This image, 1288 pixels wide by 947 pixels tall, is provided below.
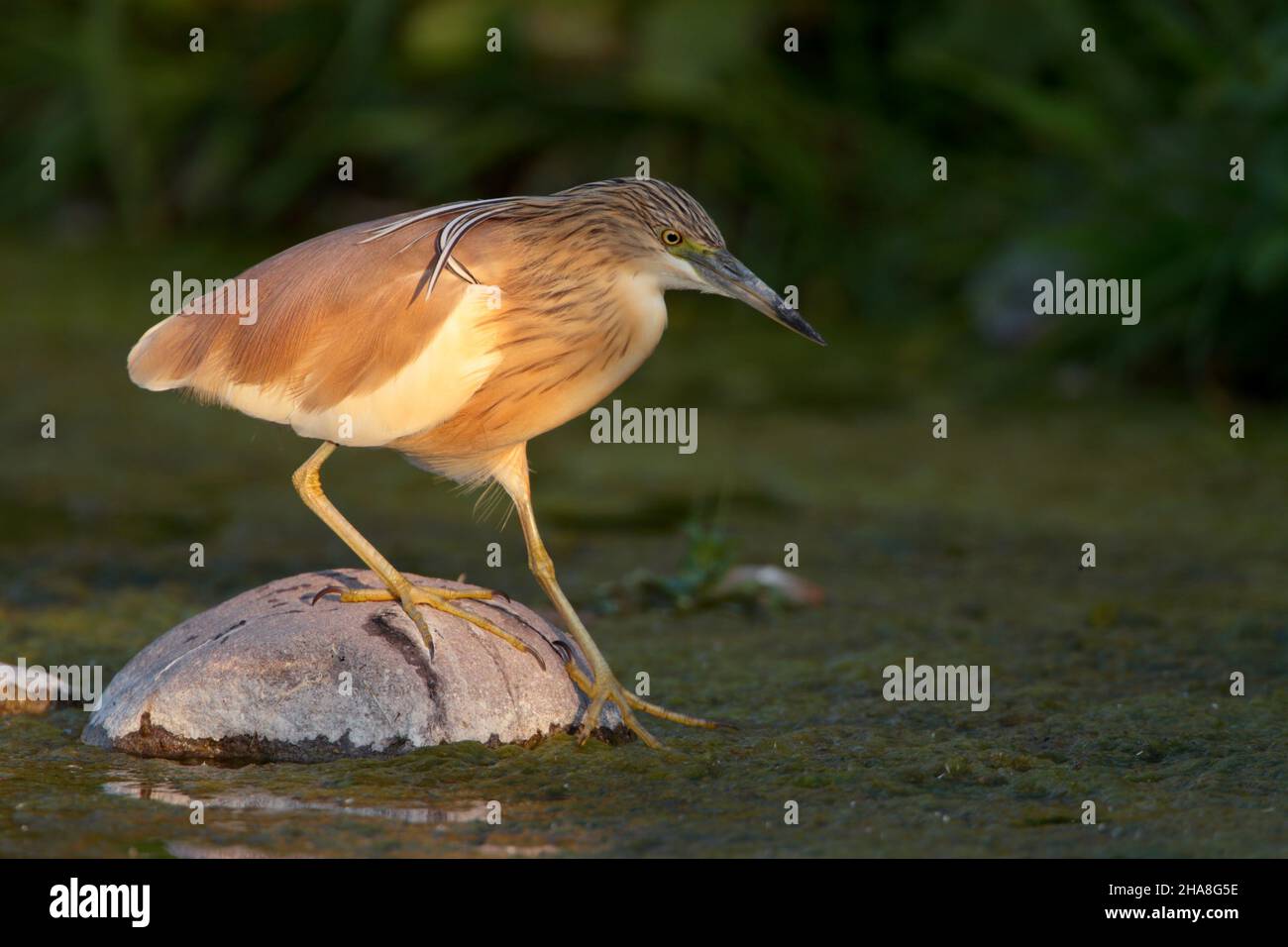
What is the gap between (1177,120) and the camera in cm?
1017

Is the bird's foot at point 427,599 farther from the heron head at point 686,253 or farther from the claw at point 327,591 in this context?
the heron head at point 686,253

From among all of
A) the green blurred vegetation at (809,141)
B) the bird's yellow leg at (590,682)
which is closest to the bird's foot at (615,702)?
the bird's yellow leg at (590,682)

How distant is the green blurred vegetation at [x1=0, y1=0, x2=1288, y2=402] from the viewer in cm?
962

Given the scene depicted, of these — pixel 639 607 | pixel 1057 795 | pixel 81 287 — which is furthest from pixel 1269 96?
pixel 81 287

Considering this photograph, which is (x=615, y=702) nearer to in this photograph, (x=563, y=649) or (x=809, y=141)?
(x=563, y=649)

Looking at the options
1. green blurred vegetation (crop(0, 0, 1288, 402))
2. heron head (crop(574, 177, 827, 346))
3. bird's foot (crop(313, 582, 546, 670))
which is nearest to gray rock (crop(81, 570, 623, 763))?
bird's foot (crop(313, 582, 546, 670))

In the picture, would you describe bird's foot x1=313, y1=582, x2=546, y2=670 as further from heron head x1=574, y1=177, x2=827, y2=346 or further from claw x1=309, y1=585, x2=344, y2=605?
heron head x1=574, y1=177, x2=827, y2=346

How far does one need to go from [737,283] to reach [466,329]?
713 millimetres

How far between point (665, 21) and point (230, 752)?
746 cm

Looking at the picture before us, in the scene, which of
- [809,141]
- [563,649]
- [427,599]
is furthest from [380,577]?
[809,141]

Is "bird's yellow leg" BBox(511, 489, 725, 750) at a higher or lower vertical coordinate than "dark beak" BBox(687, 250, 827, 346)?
lower

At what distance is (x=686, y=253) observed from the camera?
4.75 metres

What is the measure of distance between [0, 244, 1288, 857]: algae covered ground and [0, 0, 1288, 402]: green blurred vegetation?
399mm

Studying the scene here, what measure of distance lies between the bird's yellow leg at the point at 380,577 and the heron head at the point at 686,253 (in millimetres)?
1000
